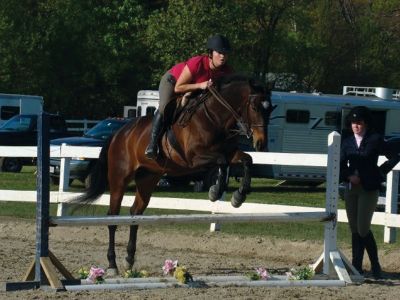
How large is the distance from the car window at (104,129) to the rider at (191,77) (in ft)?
43.1

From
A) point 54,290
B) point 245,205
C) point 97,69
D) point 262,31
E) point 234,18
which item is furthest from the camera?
point 97,69

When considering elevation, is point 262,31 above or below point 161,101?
above

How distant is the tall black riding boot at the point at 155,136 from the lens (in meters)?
10.7

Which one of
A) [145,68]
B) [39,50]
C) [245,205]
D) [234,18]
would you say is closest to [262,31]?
[234,18]

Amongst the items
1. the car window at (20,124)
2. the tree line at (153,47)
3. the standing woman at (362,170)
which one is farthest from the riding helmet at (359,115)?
the tree line at (153,47)

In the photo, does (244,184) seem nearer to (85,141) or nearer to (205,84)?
(205,84)

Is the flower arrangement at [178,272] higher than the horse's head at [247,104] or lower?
lower

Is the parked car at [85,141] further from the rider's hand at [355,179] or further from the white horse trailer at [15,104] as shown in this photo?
the white horse trailer at [15,104]

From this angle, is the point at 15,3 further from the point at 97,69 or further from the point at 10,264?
the point at 10,264

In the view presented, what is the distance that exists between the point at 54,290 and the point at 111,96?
38.3 metres

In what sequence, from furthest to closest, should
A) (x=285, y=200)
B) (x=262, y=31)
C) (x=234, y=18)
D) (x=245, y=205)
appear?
(x=262, y=31) < (x=234, y=18) < (x=285, y=200) < (x=245, y=205)

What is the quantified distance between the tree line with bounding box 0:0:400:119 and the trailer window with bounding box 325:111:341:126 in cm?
1288

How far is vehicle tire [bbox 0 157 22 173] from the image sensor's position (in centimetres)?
2952

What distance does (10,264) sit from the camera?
11.3 metres
